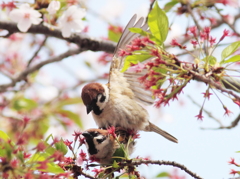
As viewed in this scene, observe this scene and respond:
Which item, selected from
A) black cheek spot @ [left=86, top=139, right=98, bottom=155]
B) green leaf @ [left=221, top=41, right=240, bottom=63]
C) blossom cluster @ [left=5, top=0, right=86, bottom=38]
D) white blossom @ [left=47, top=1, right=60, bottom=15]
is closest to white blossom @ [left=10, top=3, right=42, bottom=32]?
blossom cluster @ [left=5, top=0, right=86, bottom=38]

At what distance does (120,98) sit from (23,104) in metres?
1.75

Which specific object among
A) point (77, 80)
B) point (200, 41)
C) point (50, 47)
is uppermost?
point (200, 41)

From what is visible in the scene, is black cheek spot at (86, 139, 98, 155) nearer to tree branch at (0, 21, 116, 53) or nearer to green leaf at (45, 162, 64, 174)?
green leaf at (45, 162, 64, 174)

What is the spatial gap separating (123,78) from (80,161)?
1.42m

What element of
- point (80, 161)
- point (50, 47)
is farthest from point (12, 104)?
point (80, 161)

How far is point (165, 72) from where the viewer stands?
241cm

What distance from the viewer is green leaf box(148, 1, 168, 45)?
2.46 meters

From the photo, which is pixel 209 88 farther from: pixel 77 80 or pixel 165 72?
pixel 77 80

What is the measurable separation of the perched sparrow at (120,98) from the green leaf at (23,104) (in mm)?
1435

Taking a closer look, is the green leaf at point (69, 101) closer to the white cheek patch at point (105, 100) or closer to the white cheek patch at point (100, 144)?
the white cheek patch at point (105, 100)

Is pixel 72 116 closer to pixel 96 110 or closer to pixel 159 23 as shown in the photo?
pixel 96 110

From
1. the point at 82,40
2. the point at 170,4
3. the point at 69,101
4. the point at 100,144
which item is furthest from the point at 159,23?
the point at 69,101

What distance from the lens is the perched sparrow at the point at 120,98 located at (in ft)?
11.5

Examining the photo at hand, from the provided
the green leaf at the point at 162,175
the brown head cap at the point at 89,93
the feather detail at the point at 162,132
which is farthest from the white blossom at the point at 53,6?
the green leaf at the point at 162,175
